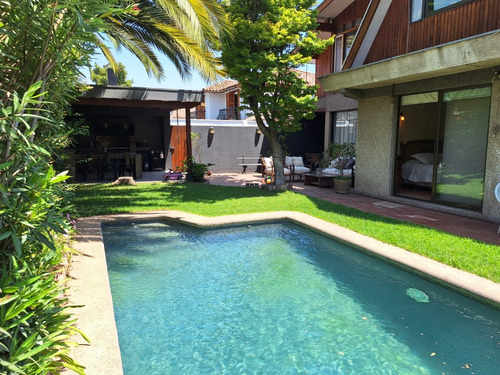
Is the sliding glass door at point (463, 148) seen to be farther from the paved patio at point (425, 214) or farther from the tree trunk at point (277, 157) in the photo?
the tree trunk at point (277, 157)

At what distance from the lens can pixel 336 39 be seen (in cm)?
1484

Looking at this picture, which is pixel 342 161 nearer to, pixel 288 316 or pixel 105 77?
pixel 288 316

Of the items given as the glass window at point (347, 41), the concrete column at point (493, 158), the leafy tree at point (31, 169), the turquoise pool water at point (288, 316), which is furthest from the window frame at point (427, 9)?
the leafy tree at point (31, 169)

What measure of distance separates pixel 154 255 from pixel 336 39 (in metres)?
12.7

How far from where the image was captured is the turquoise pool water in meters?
3.32

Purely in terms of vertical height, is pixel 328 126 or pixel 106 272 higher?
pixel 328 126

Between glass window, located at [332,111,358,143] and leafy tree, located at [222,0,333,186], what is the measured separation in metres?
3.43

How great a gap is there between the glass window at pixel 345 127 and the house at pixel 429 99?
2.67 m

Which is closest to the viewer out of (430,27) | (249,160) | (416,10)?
(430,27)

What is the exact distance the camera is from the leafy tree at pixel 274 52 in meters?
10.4

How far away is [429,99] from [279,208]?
15.7 ft

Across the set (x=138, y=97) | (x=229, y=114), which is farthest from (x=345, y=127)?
(x=229, y=114)

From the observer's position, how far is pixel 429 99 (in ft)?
29.2

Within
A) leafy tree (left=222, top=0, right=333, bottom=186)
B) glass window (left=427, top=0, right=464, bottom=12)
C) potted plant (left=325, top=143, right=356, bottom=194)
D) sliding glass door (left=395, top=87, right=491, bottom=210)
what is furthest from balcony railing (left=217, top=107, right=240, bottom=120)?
glass window (left=427, top=0, right=464, bottom=12)
